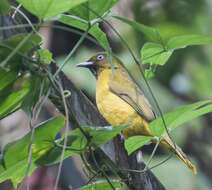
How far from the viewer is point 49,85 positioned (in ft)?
3.89

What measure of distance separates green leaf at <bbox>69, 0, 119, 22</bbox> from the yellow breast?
6.01 feet

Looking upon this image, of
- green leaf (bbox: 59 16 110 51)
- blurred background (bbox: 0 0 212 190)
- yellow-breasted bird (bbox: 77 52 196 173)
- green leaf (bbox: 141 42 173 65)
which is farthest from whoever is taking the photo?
blurred background (bbox: 0 0 212 190)

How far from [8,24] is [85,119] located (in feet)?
1.35

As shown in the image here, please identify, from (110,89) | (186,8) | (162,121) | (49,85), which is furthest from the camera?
(186,8)

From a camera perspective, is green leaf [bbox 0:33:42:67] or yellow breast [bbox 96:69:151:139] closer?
green leaf [bbox 0:33:42:67]

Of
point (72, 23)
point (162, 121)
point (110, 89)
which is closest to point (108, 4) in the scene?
point (72, 23)

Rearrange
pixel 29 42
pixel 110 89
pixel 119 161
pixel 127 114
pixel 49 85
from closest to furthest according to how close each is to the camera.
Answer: pixel 29 42, pixel 49 85, pixel 119 161, pixel 127 114, pixel 110 89

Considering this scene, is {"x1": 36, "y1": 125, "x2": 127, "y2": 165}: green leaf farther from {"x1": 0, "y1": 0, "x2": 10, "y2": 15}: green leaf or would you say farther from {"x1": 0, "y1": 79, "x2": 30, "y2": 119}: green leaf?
{"x1": 0, "y1": 0, "x2": 10, "y2": 15}: green leaf

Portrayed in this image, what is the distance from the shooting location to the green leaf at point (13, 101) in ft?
3.67

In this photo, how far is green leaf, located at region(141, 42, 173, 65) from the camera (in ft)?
4.54

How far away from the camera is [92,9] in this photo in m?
1.18

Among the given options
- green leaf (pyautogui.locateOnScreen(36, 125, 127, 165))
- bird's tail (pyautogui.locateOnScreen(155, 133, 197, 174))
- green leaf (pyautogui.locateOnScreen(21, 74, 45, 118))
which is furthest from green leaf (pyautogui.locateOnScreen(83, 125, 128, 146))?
bird's tail (pyautogui.locateOnScreen(155, 133, 197, 174))

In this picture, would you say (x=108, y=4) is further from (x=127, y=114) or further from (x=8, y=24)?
(x=127, y=114)

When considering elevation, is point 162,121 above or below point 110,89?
above
